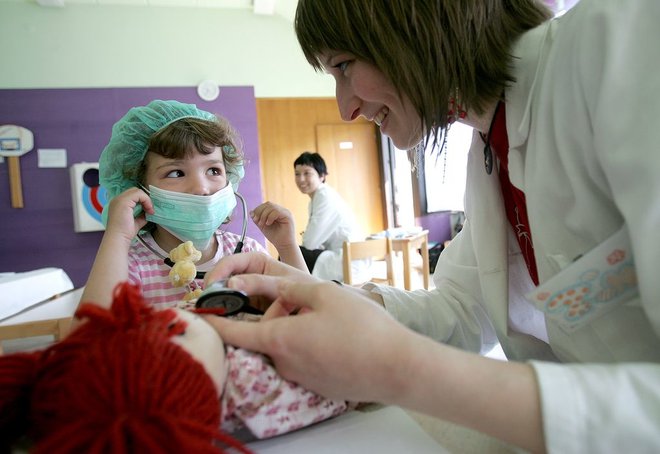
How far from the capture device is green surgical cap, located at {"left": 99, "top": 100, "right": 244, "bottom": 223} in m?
1.04

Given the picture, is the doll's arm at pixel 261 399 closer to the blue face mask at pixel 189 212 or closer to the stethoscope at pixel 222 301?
the stethoscope at pixel 222 301

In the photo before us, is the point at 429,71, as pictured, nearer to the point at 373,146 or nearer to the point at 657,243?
the point at 657,243

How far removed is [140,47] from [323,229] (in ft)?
7.93

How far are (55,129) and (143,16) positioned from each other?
1.32 meters

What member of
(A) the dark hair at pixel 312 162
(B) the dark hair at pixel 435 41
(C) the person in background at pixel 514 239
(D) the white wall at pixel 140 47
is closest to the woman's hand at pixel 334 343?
(C) the person in background at pixel 514 239

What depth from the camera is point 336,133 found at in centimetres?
448

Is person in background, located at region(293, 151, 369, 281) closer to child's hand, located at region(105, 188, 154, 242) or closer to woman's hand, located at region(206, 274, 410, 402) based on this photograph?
child's hand, located at region(105, 188, 154, 242)

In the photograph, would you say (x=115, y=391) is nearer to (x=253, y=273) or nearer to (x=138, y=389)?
(x=138, y=389)

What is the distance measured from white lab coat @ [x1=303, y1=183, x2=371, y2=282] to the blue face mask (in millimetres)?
1856

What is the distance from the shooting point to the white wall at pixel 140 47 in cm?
318

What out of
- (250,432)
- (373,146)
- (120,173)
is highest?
(373,146)

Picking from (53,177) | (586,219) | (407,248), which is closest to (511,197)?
(586,219)

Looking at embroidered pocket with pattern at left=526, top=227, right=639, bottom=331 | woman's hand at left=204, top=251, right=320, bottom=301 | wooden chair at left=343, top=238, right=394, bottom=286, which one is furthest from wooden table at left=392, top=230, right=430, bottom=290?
embroidered pocket with pattern at left=526, top=227, right=639, bottom=331

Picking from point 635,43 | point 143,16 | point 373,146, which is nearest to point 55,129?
point 143,16
